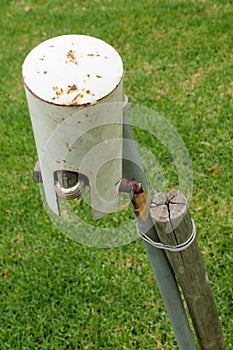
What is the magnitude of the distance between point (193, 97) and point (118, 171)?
2582mm

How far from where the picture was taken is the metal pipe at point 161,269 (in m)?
→ 1.59

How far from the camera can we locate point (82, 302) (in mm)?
2965

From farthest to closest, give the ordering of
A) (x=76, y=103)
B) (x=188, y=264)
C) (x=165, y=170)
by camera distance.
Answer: (x=165, y=170), (x=188, y=264), (x=76, y=103)

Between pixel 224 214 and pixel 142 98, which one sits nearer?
pixel 224 214

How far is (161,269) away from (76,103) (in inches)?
31.7

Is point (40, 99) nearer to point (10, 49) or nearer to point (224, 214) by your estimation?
point (224, 214)

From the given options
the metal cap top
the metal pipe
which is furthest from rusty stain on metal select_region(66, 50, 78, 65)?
the metal pipe

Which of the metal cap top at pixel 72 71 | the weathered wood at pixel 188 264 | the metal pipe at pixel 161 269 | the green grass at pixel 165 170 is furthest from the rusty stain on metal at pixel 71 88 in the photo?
the green grass at pixel 165 170

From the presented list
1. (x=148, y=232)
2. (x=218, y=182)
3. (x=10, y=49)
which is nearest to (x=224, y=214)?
(x=218, y=182)

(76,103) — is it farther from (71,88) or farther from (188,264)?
(188,264)

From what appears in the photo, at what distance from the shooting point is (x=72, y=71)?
1312 millimetres

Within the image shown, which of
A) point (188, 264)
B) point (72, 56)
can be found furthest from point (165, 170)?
point (72, 56)

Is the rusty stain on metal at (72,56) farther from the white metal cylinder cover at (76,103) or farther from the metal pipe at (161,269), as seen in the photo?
the metal pipe at (161,269)

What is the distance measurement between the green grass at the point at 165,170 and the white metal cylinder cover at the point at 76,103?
1614mm
